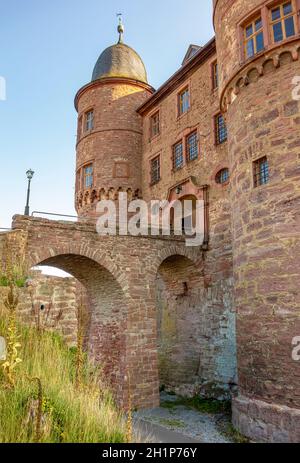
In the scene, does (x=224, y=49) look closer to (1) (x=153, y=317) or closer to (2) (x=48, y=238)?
(2) (x=48, y=238)

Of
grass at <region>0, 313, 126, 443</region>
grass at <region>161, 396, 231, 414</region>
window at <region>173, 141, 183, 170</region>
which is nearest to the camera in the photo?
grass at <region>0, 313, 126, 443</region>

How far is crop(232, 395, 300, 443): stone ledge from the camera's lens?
7504 mm

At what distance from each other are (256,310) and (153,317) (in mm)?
4910

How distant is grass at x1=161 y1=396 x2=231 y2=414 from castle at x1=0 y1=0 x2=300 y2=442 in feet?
1.43

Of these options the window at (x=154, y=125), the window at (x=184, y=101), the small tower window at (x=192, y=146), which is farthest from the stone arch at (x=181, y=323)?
the window at (x=154, y=125)

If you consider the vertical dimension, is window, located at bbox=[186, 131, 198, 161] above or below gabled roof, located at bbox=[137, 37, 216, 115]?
below

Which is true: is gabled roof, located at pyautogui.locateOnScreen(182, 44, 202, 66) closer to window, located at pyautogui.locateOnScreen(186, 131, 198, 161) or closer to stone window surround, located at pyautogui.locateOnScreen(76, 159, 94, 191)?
window, located at pyautogui.locateOnScreen(186, 131, 198, 161)

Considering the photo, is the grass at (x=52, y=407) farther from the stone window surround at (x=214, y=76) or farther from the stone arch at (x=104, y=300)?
the stone window surround at (x=214, y=76)

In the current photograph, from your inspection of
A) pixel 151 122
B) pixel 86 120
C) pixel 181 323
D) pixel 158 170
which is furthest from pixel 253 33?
pixel 86 120

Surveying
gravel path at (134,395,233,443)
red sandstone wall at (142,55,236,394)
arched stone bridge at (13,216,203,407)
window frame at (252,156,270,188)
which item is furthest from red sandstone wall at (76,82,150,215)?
gravel path at (134,395,233,443)

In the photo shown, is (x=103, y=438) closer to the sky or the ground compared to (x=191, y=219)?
A: closer to the ground
